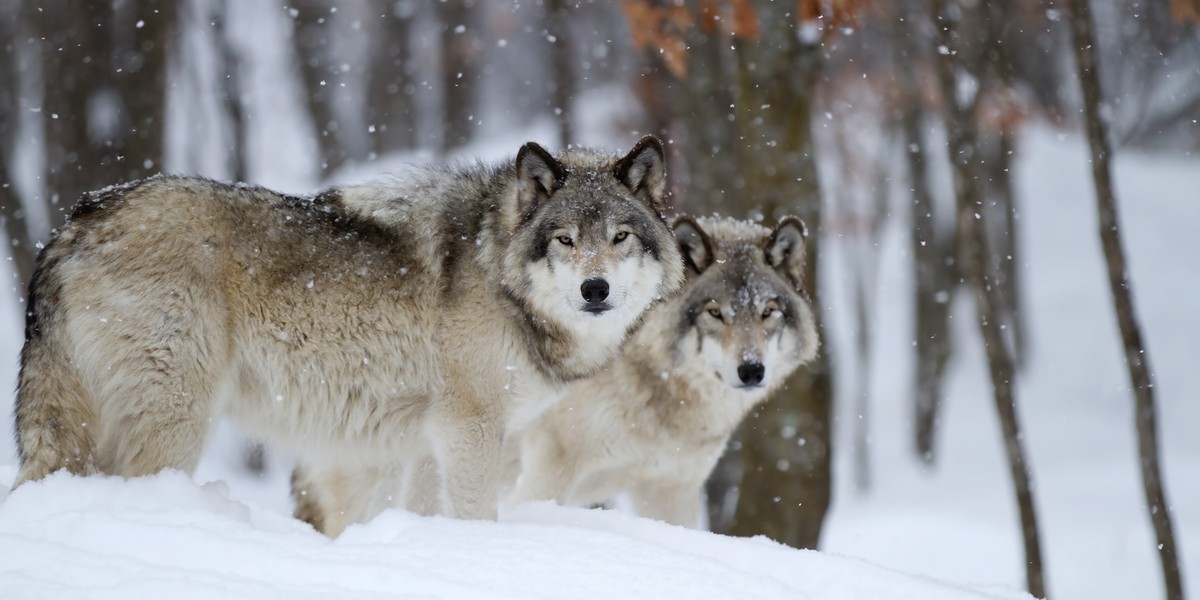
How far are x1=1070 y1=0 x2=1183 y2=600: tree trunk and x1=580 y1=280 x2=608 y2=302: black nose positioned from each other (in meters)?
3.66

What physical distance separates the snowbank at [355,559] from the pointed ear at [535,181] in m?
1.61

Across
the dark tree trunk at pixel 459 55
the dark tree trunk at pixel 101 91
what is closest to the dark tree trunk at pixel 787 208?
the dark tree trunk at pixel 101 91

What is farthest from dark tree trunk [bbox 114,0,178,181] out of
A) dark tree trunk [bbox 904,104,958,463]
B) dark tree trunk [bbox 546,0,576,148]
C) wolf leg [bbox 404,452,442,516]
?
dark tree trunk [bbox 904,104,958,463]

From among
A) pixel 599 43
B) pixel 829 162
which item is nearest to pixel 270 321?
pixel 599 43

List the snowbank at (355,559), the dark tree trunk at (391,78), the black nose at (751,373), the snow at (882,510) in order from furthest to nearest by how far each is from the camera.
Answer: the dark tree trunk at (391,78) → the black nose at (751,373) → the snow at (882,510) → the snowbank at (355,559)

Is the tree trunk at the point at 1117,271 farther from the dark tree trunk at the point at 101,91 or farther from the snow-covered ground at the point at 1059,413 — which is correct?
the dark tree trunk at the point at 101,91

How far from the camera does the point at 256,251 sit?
4.50 metres

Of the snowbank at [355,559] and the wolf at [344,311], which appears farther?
the wolf at [344,311]

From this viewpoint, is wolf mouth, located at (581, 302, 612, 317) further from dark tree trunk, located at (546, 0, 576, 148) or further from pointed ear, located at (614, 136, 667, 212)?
dark tree trunk, located at (546, 0, 576, 148)

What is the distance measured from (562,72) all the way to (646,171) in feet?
27.2

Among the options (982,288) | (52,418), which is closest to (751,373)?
(982,288)

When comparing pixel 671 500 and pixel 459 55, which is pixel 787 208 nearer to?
pixel 671 500

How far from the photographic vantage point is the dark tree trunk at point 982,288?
6953 mm

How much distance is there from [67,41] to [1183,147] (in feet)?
82.6
